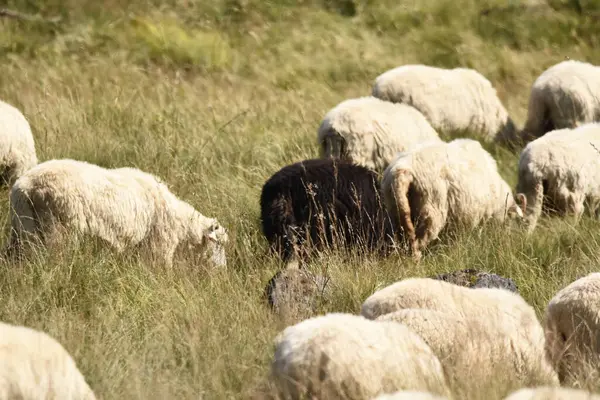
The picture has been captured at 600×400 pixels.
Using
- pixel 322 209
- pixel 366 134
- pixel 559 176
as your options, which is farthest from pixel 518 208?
pixel 322 209

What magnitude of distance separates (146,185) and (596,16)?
13577mm

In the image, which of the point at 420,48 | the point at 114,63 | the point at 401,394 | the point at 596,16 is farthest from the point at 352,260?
the point at 596,16

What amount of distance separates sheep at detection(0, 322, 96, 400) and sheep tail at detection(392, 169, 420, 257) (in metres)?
3.74

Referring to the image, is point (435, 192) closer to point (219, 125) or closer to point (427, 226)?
point (427, 226)

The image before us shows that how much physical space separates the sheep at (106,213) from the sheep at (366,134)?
1934 millimetres

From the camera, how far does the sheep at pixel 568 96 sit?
434 inches

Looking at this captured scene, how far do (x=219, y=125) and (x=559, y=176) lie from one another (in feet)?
12.6

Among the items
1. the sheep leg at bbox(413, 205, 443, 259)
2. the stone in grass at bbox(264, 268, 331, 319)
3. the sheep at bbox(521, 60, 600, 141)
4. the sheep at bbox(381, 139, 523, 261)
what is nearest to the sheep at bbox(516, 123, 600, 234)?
the sheep at bbox(381, 139, 523, 261)

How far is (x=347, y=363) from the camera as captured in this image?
407cm

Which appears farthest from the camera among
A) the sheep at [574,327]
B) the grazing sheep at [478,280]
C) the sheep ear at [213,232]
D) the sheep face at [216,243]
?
the sheep ear at [213,232]

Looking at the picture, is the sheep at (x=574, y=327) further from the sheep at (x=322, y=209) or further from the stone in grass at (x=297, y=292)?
the sheep at (x=322, y=209)

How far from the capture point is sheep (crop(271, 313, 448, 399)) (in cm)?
405

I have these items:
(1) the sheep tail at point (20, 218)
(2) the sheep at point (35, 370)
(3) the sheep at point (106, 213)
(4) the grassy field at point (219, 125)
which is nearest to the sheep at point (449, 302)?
(4) the grassy field at point (219, 125)

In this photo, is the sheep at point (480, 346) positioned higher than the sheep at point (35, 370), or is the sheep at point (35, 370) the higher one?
the sheep at point (35, 370)
